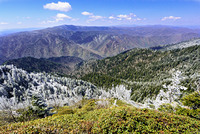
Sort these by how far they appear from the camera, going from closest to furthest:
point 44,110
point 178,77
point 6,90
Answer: point 44,110, point 178,77, point 6,90

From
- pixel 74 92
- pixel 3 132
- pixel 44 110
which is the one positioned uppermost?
pixel 3 132

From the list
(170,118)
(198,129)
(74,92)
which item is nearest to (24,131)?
(170,118)

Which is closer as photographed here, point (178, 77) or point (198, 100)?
point (198, 100)

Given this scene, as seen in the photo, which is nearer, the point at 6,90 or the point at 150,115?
the point at 150,115

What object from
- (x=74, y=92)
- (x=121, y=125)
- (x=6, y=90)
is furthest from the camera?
(x=74, y=92)

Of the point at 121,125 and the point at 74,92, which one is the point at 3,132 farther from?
the point at 74,92

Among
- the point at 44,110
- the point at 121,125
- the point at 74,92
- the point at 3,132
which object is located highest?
the point at 121,125

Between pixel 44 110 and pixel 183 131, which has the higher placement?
pixel 183 131

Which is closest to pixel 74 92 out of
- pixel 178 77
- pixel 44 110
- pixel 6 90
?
pixel 6 90

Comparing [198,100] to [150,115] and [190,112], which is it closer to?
[190,112]
